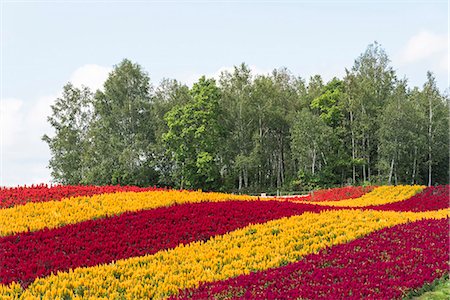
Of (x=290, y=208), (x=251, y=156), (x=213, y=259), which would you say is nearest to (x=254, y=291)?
(x=213, y=259)

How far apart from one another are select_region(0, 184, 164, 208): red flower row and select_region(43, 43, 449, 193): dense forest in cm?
2500

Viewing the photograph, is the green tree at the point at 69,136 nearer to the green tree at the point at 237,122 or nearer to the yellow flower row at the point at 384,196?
the green tree at the point at 237,122

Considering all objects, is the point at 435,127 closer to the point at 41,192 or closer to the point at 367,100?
the point at 367,100

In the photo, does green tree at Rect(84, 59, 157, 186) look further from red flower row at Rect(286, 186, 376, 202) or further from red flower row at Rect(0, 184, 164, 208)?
red flower row at Rect(0, 184, 164, 208)

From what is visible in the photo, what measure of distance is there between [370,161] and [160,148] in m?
23.8

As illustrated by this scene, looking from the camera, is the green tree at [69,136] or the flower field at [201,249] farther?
the green tree at [69,136]

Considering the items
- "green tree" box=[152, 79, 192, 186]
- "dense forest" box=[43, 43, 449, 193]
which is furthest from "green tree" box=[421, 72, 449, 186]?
"green tree" box=[152, 79, 192, 186]

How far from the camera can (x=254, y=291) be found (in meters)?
6.75

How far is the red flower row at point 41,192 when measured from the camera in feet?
43.5

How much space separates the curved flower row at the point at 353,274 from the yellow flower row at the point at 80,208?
5662 mm

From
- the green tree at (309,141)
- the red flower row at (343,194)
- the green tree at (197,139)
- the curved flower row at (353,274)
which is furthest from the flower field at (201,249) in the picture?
the green tree at (309,141)

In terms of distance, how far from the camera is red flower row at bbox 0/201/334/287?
854 centimetres

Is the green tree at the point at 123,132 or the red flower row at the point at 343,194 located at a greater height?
the green tree at the point at 123,132

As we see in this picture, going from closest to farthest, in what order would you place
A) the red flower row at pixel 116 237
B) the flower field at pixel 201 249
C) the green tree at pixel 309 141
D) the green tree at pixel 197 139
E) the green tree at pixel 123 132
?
the flower field at pixel 201 249
the red flower row at pixel 116 237
the green tree at pixel 197 139
the green tree at pixel 123 132
the green tree at pixel 309 141
